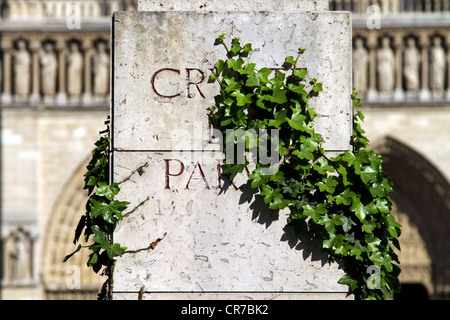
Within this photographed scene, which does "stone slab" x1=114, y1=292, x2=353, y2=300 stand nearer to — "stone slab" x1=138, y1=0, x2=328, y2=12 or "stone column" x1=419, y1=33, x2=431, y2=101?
"stone slab" x1=138, y1=0, x2=328, y2=12

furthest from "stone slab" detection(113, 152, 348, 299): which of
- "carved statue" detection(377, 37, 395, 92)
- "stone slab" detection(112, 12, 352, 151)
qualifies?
"carved statue" detection(377, 37, 395, 92)

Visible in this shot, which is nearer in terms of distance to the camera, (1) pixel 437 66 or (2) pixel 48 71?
(2) pixel 48 71

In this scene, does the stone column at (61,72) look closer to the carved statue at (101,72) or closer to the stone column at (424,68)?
the carved statue at (101,72)

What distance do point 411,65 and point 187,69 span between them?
13.5 metres

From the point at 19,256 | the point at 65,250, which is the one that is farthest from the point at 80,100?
the point at 19,256

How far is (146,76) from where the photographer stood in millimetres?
4684

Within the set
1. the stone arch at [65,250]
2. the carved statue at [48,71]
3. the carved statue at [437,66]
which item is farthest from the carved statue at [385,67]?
the carved statue at [48,71]

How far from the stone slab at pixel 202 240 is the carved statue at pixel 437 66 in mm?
13438

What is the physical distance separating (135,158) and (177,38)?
60 cm

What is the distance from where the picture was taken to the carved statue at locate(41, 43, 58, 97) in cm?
1745

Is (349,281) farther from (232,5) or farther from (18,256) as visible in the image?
(18,256)

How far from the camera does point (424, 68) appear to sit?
17641 mm

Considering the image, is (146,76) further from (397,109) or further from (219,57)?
(397,109)

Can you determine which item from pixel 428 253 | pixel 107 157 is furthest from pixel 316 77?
pixel 428 253
